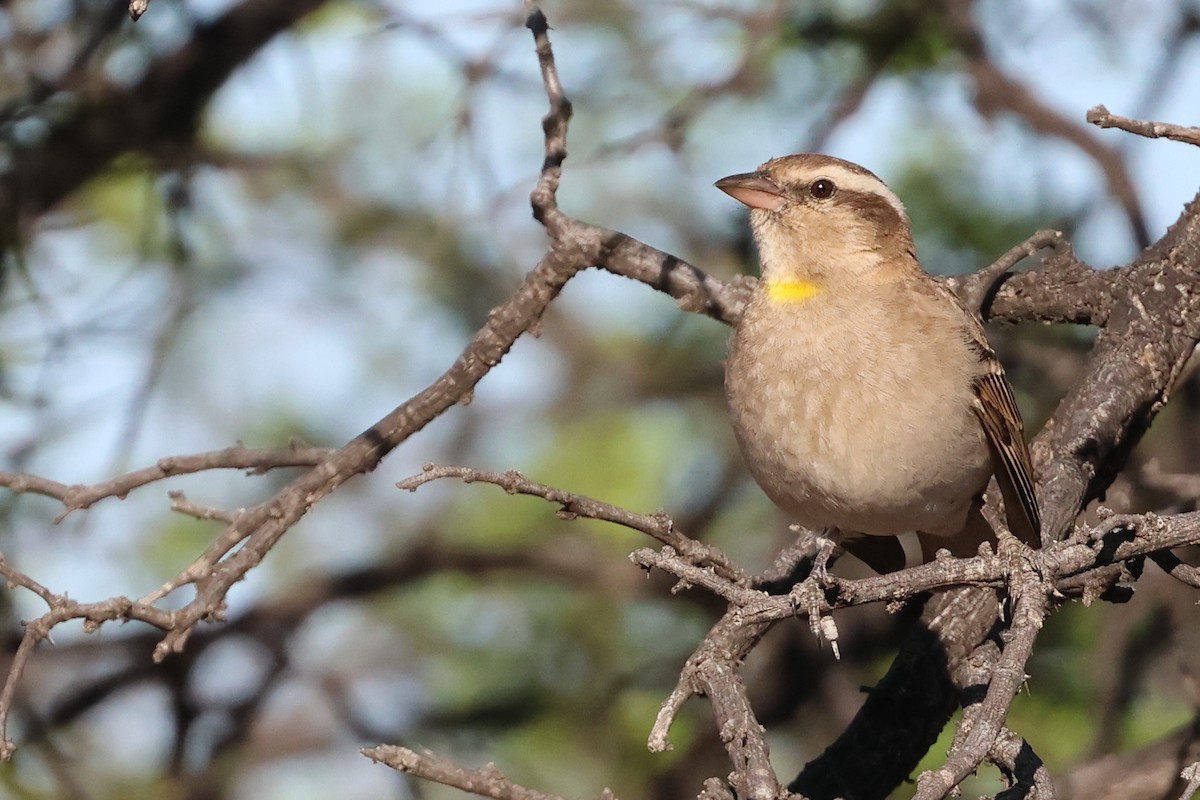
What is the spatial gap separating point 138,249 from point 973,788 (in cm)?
450

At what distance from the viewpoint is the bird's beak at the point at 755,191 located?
203 inches

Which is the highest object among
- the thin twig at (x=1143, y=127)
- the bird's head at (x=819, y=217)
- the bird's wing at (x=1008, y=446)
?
the bird's head at (x=819, y=217)

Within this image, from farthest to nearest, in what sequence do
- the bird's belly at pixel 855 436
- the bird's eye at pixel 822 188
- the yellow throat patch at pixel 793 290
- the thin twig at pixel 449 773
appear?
the bird's eye at pixel 822 188 < the yellow throat patch at pixel 793 290 < the bird's belly at pixel 855 436 < the thin twig at pixel 449 773

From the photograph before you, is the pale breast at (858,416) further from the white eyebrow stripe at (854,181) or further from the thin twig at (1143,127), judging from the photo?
the thin twig at (1143,127)

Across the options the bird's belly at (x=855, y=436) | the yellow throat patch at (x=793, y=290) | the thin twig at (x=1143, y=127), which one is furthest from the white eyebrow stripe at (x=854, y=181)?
the thin twig at (x=1143, y=127)

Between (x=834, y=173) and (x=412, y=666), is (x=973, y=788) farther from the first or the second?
(x=834, y=173)

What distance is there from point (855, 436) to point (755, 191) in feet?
3.72

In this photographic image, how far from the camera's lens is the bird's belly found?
14.4 feet

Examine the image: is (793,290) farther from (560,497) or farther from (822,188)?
(560,497)

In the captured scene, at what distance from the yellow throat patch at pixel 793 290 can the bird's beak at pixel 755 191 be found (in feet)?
1.14

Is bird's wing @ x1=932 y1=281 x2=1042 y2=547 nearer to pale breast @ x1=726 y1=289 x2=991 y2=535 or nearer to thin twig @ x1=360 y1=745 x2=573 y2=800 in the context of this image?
pale breast @ x1=726 y1=289 x2=991 y2=535

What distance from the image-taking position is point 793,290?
15.9ft

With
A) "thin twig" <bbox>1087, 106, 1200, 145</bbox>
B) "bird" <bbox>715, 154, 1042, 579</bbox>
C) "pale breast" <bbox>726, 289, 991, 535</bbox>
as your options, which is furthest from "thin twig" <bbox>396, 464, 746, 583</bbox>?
"thin twig" <bbox>1087, 106, 1200, 145</bbox>

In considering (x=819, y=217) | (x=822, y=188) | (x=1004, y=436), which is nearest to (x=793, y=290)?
(x=819, y=217)
